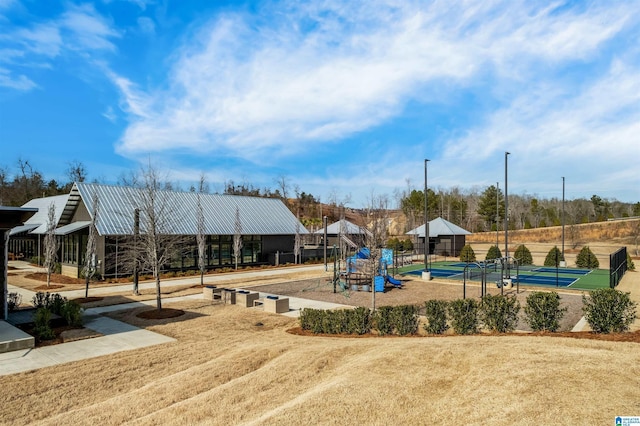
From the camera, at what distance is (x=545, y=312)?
11.4 m

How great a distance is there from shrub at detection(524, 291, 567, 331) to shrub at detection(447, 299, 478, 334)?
1.55 metres

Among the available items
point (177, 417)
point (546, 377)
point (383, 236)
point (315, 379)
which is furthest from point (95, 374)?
point (383, 236)

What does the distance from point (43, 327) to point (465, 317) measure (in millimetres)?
12048

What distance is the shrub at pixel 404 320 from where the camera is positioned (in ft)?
38.4

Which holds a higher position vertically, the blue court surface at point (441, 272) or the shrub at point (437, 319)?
the shrub at point (437, 319)

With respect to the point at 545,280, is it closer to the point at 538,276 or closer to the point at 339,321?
the point at 538,276

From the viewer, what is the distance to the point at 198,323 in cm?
1423

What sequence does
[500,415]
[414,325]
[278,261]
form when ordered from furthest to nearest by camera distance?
[278,261]
[414,325]
[500,415]

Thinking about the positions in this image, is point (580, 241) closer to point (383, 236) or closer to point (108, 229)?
point (383, 236)

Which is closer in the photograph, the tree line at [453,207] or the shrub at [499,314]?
the shrub at [499,314]

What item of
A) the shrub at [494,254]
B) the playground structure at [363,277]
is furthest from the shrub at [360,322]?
the shrub at [494,254]

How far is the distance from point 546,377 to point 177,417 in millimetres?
5624

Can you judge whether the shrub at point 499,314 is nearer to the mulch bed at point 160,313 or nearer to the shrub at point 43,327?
the mulch bed at point 160,313

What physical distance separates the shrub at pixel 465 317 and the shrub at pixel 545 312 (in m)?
1.55
